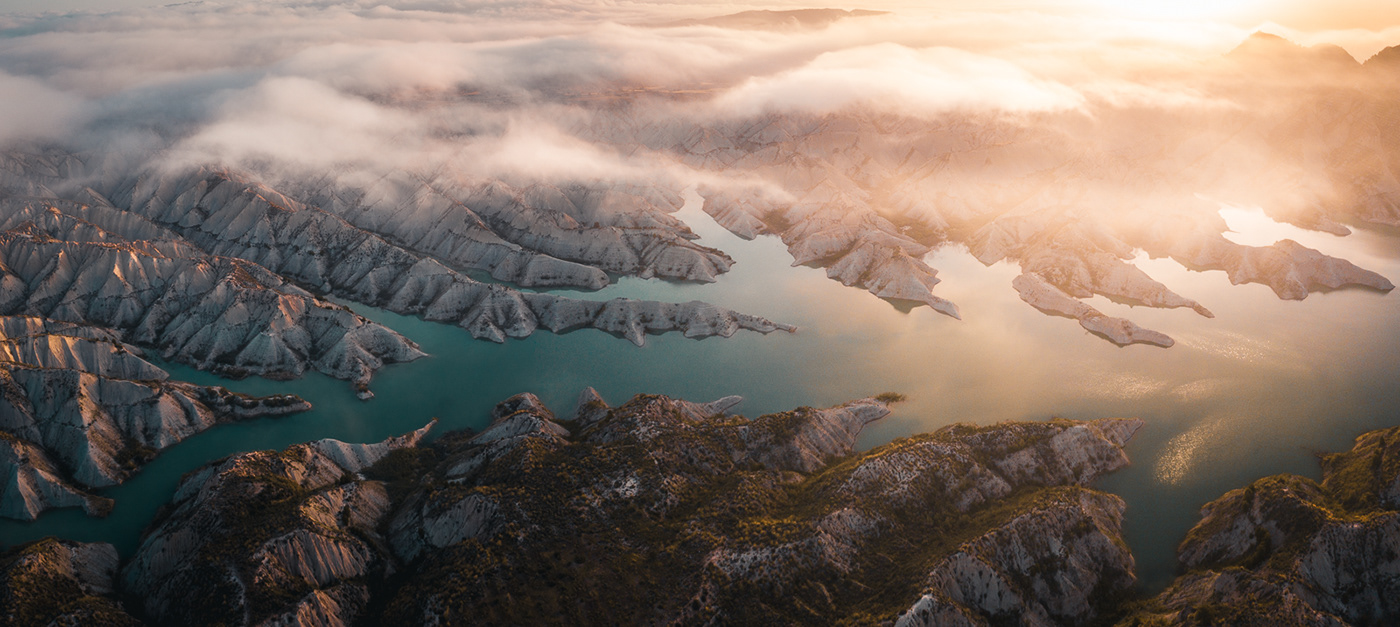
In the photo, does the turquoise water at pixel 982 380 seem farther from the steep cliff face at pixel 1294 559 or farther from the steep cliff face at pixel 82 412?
Result: the steep cliff face at pixel 1294 559

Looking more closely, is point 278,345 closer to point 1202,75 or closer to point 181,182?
point 181,182

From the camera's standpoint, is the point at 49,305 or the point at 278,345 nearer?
the point at 278,345

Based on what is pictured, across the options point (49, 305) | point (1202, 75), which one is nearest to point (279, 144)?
point (49, 305)

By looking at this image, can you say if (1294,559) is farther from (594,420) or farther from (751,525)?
(594,420)

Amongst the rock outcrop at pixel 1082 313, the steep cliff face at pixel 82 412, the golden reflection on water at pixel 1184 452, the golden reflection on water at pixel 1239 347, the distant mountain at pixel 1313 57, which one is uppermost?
the distant mountain at pixel 1313 57

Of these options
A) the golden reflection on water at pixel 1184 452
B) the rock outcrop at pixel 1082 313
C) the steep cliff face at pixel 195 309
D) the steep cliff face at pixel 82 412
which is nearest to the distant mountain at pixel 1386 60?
the rock outcrop at pixel 1082 313

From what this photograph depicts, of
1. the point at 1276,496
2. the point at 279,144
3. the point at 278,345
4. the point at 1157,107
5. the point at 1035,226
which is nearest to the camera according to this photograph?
the point at 1276,496

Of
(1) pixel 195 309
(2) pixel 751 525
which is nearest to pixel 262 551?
(2) pixel 751 525
